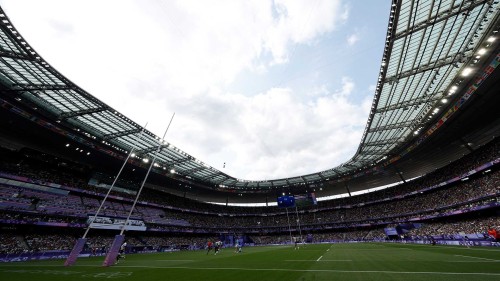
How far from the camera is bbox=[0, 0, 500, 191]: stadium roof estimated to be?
16594mm

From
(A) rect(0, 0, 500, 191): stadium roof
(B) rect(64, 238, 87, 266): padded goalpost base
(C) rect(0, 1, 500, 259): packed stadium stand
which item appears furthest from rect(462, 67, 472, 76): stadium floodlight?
(B) rect(64, 238, 87, 266): padded goalpost base

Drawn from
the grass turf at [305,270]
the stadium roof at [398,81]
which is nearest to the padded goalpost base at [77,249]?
the grass turf at [305,270]

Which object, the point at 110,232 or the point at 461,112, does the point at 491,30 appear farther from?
the point at 110,232

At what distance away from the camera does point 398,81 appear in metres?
22.7

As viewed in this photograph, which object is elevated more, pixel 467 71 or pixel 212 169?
pixel 212 169

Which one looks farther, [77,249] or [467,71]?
[467,71]

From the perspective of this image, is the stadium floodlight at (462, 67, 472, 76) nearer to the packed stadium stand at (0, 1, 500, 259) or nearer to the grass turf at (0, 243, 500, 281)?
the packed stadium stand at (0, 1, 500, 259)

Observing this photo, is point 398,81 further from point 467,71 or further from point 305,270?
point 305,270

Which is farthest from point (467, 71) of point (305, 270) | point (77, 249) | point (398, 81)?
point (77, 249)

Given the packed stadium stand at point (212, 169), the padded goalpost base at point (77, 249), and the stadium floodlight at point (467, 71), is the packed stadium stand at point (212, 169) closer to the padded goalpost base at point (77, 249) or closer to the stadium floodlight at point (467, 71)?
the stadium floodlight at point (467, 71)

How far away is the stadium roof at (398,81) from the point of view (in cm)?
1659

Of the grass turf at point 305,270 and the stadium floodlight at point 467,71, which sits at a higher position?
the stadium floodlight at point 467,71

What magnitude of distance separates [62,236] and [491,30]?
5315 centimetres

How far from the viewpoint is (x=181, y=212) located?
59.3m
